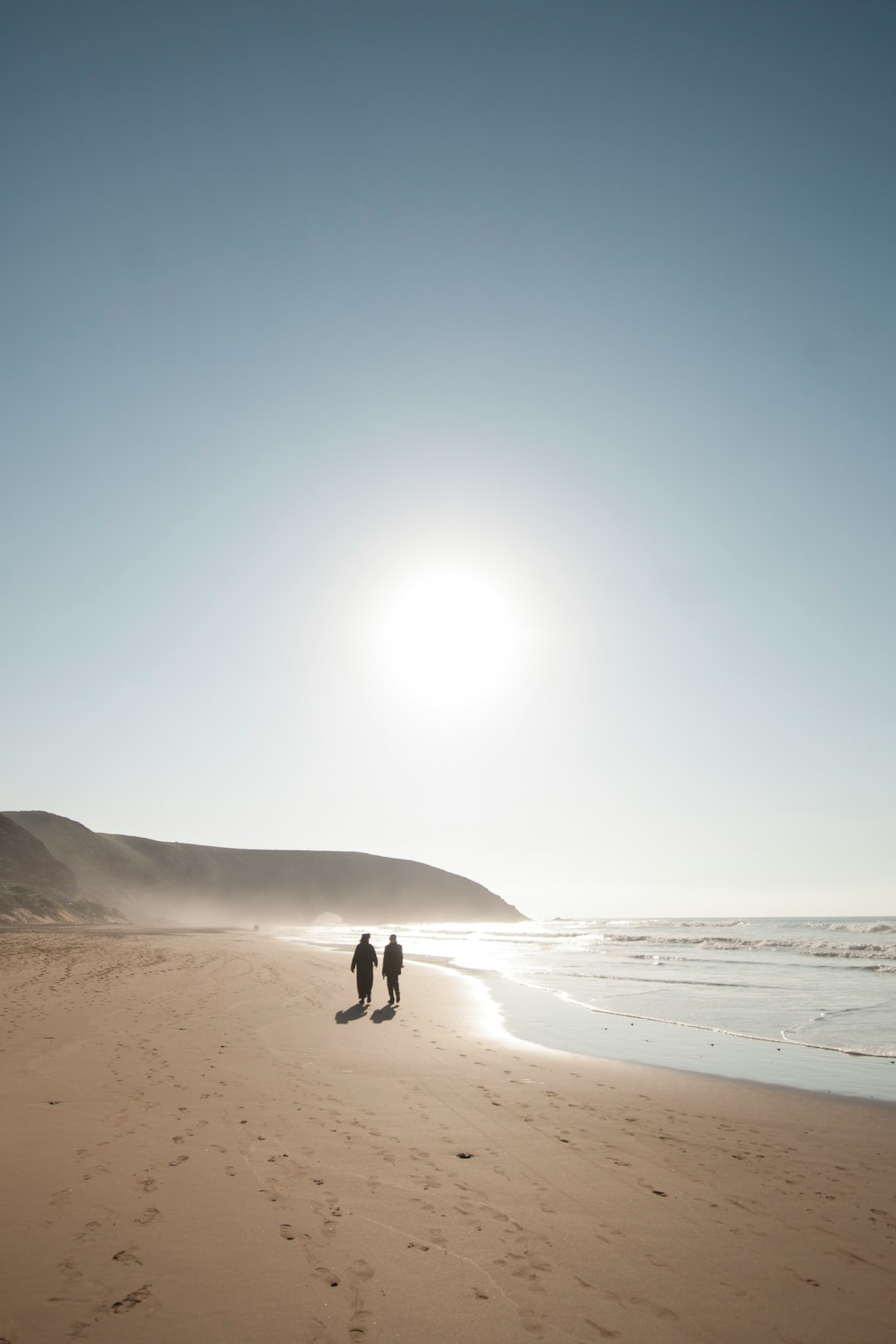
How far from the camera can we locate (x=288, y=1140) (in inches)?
312

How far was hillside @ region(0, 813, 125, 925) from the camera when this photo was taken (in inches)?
2181

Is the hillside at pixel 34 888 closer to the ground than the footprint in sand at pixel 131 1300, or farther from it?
farther from it

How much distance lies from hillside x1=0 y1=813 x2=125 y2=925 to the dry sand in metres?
49.9

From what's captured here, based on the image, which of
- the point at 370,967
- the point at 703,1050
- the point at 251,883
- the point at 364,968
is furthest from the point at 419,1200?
the point at 251,883

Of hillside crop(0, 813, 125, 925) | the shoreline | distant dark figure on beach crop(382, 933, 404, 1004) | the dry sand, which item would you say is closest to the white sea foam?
the shoreline

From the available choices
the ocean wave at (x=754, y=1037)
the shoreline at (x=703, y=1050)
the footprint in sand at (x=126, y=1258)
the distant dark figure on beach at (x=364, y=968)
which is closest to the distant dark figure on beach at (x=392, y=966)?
the distant dark figure on beach at (x=364, y=968)

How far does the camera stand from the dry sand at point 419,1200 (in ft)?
15.3

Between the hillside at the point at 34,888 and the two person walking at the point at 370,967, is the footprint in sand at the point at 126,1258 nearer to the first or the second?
the two person walking at the point at 370,967

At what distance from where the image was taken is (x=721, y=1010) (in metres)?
21.3

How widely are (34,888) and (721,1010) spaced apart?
2282 inches

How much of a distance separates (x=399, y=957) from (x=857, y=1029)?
11613 millimetres

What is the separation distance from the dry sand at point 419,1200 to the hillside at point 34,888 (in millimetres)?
49910

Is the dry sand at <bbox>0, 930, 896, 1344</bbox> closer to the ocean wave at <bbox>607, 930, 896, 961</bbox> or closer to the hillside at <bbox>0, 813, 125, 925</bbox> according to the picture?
the ocean wave at <bbox>607, 930, 896, 961</bbox>

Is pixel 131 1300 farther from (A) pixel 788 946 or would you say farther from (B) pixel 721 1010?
(A) pixel 788 946
